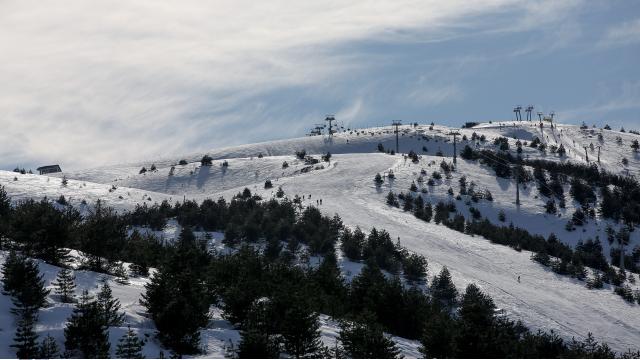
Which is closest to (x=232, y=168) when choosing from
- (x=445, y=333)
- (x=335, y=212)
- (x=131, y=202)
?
(x=131, y=202)

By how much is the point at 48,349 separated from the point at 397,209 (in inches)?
2058

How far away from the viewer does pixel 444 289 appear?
157ft

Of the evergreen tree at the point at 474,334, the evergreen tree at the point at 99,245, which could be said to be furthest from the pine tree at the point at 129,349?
the evergreen tree at the point at 99,245

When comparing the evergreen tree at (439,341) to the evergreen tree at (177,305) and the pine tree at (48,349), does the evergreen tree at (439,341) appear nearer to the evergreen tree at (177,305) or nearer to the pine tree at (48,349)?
the evergreen tree at (177,305)

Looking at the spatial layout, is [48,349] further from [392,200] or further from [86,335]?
[392,200]

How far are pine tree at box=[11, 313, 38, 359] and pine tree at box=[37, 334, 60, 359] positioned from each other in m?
0.20

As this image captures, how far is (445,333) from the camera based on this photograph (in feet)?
93.1

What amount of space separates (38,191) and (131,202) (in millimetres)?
9622

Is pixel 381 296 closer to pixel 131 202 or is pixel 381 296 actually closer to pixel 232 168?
pixel 131 202

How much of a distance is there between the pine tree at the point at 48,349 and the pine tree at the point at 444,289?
2805 centimetres

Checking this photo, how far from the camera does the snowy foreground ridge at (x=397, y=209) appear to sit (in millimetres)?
32938

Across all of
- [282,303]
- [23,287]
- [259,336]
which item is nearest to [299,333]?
[282,303]

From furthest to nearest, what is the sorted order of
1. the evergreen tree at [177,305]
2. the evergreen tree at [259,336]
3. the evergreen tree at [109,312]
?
the evergreen tree at [177,305] → the evergreen tree at [109,312] → the evergreen tree at [259,336]

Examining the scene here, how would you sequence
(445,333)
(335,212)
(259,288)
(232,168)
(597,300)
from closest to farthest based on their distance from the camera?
(445,333) → (259,288) → (597,300) → (335,212) → (232,168)
